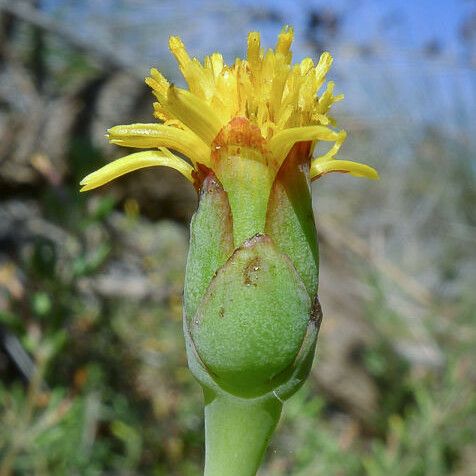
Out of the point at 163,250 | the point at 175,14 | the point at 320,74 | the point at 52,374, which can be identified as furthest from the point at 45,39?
the point at 320,74

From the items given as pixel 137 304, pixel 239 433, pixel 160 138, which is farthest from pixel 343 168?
pixel 137 304

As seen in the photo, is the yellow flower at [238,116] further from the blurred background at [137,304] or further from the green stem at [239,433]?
the blurred background at [137,304]

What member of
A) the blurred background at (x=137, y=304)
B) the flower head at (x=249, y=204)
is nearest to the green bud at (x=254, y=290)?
the flower head at (x=249, y=204)

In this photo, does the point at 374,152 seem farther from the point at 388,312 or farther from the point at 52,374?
the point at 52,374

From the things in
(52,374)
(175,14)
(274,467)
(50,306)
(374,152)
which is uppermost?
(175,14)

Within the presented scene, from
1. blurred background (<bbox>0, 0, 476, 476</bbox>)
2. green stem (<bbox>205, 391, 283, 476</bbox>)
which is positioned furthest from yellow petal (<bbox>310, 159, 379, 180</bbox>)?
blurred background (<bbox>0, 0, 476, 476</bbox>)

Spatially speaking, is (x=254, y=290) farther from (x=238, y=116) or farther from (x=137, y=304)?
(x=137, y=304)
